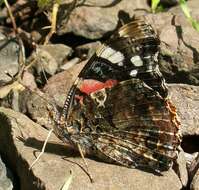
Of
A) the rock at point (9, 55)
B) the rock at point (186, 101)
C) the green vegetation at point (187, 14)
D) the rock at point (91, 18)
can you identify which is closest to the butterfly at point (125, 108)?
the rock at point (186, 101)

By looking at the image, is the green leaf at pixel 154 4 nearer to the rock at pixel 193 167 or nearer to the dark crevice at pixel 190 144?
the dark crevice at pixel 190 144

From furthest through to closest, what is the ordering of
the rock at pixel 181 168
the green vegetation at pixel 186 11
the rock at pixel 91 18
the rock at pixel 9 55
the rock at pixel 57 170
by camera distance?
the rock at pixel 91 18 → the rock at pixel 9 55 → the green vegetation at pixel 186 11 → the rock at pixel 181 168 → the rock at pixel 57 170

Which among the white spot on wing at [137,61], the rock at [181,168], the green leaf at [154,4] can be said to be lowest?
the rock at [181,168]

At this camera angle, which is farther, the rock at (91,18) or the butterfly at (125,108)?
the rock at (91,18)

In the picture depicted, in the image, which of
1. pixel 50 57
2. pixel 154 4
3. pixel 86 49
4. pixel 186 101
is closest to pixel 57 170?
pixel 186 101

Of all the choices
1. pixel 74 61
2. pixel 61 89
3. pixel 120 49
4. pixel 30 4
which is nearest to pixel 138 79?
pixel 120 49
